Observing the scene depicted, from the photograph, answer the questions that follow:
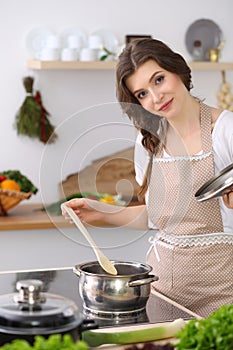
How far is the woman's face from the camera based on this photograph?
2242 millimetres

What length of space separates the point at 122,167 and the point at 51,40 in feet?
5.19

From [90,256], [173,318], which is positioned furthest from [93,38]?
[173,318]

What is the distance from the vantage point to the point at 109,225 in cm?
221

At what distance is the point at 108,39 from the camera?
3967 millimetres

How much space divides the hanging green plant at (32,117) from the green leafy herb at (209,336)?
2659mm

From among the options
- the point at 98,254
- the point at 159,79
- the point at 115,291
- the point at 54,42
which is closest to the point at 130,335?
the point at 115,291

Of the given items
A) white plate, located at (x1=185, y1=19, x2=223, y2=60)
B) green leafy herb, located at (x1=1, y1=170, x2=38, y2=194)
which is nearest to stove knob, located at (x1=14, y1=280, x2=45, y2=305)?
green leafy herb, located at (x1=1, y1=170, x2=38, y2=194)

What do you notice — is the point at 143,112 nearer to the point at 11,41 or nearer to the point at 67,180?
the point at 67,180

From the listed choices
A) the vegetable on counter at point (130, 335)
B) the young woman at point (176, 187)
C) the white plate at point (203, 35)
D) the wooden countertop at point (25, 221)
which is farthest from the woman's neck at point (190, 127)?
the white plate at point (203, 35)

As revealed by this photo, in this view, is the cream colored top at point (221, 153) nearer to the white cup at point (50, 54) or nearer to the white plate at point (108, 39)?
the white cup at point (50, 54)

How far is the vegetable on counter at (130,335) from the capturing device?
155 cm

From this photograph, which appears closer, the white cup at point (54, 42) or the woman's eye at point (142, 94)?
the woman's eye at point (142, 94)

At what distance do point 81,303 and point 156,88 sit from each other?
0.67m

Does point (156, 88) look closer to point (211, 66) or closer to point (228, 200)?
point (228, 200)
